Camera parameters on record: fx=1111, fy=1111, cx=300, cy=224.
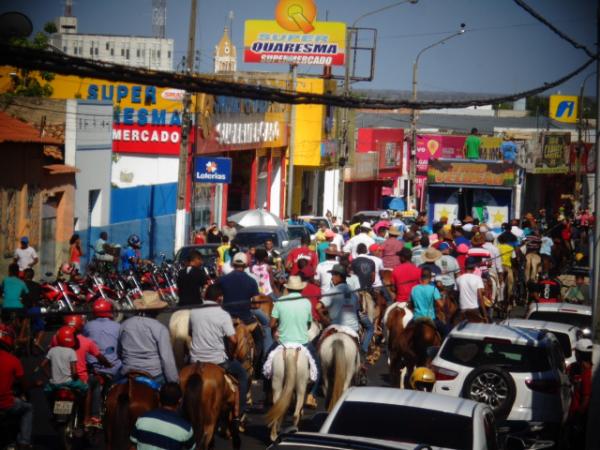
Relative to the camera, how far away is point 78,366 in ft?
40.1

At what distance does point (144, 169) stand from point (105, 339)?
28572 millimetres

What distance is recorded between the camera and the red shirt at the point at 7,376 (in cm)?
1120

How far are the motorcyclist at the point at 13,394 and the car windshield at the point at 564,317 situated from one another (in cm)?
941

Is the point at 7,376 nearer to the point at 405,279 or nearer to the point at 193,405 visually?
the point at 193,405

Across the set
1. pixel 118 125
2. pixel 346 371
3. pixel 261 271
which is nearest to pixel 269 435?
pixel 346 371

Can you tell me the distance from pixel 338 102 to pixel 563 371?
5.17m

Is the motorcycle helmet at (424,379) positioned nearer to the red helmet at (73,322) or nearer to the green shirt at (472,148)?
the red helmet at (73,322)

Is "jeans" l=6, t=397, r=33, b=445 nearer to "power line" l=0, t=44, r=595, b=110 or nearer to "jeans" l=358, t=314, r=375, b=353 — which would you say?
"power line" l=0, t=44, r=595, b=110

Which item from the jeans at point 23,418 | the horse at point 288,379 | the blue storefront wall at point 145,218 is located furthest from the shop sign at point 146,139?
the jeans at point 23,418

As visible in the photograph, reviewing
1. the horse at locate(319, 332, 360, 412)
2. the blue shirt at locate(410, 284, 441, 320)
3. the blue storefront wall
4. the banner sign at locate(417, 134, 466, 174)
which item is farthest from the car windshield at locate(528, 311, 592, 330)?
the banner sign at locate(417, 134, 466, 174)

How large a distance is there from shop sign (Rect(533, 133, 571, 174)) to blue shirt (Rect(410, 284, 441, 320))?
46.5 metres

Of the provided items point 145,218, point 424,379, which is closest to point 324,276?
point 424,379

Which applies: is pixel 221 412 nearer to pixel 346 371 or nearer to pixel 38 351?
pixel 346 371

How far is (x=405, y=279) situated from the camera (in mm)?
18656
